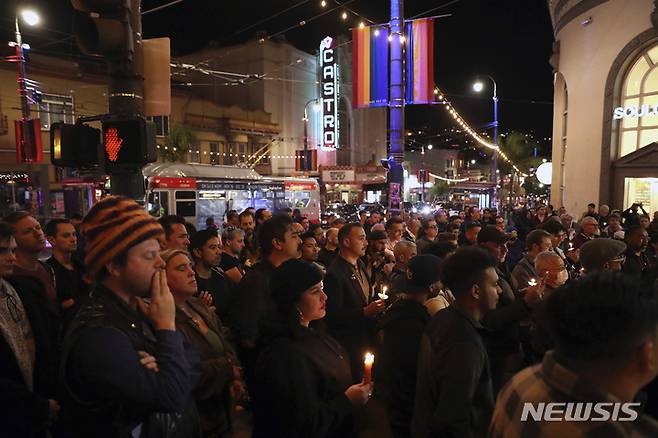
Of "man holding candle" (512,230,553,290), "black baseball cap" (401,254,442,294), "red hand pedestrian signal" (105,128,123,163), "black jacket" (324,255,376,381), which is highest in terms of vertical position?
"red hand pedestrian signal" (105,128,123,163)

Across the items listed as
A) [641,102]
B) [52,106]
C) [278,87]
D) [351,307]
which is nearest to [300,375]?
[351,307]

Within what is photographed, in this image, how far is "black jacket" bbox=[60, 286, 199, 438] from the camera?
5.71ft

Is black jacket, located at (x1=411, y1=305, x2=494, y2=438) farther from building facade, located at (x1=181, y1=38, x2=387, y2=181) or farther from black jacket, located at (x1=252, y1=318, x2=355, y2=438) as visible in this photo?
building facade, located at (x1=181, y1=38, x2=387, y2=181)

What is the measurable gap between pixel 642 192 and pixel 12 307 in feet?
67.1

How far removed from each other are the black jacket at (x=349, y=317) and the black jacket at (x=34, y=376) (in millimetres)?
2217

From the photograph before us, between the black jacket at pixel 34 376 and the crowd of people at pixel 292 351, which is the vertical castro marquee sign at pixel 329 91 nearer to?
the crowd of people at pixel 292 351

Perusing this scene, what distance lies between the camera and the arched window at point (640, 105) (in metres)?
16.7

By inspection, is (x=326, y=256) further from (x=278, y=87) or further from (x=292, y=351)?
(x=278, y=87)

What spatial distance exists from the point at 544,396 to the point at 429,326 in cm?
113

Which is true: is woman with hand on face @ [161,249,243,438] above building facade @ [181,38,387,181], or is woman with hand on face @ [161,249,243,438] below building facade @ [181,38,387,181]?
below

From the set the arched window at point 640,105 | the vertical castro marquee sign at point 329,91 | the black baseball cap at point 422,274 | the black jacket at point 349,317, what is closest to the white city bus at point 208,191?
the black jacket at point 349,317

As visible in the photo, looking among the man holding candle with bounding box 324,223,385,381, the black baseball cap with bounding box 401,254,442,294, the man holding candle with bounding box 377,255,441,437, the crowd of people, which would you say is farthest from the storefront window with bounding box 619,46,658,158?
the man holding candle with bounding box 377,255,441,437

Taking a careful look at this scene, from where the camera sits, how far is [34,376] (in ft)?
8.90

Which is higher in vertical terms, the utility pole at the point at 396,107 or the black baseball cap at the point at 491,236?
the utility pole at the point at 396,107
